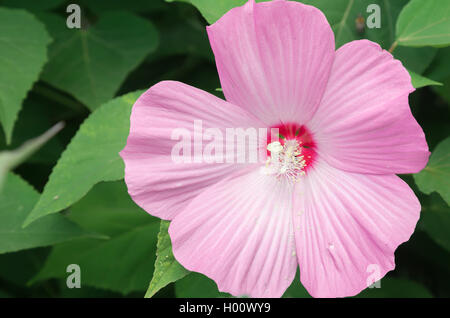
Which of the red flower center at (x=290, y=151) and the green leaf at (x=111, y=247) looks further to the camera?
the green leaf at (x=111, y=247)

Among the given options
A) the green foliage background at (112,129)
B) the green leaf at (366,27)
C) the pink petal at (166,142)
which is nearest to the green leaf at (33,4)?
the green foliage background at (112,129)

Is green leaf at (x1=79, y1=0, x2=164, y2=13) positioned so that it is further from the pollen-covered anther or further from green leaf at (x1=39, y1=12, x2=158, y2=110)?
the pollen-covered anther

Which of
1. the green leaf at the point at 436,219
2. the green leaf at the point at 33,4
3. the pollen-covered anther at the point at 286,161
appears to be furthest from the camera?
the green leaf at the point at 33,4

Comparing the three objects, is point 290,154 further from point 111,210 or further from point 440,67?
point 111,210

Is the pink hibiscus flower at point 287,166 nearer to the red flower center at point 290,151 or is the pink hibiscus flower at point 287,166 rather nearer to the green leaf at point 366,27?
the red flower center at point 290,151

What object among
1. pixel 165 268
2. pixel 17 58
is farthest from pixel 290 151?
pixel 17 58

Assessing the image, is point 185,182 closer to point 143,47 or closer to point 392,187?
point 392,187

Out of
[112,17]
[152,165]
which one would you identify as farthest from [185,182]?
[112,17]
